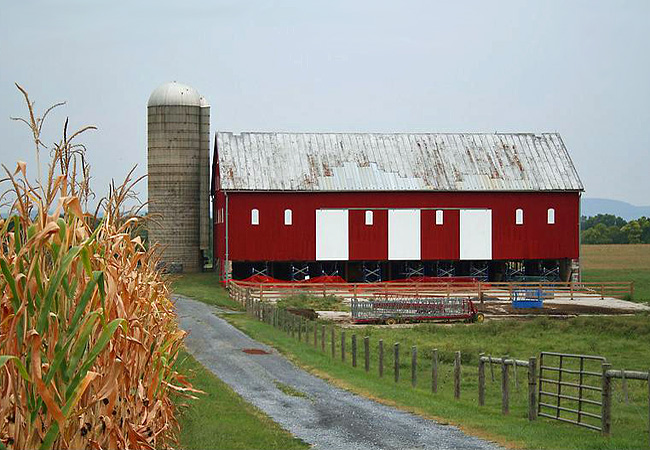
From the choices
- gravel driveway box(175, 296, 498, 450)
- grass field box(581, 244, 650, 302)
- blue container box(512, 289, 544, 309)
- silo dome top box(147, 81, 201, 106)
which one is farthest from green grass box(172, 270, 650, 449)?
silo dome top box(147, 81, 201, 106)

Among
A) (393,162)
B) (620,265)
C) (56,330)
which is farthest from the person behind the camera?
(620,265)

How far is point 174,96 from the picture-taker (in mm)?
50781

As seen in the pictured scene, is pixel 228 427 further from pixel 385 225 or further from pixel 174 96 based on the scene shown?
pixel 174 96

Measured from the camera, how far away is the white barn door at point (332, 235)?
4428 centimetres

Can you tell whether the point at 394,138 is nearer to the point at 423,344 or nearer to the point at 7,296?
the point at 423,344

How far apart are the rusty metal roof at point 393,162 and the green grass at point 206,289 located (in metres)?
4.69

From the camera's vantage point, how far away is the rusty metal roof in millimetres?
44688

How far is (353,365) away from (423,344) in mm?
5457

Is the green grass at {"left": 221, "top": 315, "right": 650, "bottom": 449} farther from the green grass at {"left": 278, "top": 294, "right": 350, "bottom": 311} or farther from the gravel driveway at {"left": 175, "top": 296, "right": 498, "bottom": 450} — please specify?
the green grass at {"left": 278, "top": 294, "right": 350, "bottom": 311}

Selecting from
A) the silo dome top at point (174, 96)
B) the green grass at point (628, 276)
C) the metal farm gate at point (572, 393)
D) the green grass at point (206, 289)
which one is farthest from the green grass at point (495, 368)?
the silo dome top at point (174, 96)

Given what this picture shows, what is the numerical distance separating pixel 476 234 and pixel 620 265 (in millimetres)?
31052

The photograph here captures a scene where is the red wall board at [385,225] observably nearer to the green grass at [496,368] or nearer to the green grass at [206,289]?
the green grass at [206,289]

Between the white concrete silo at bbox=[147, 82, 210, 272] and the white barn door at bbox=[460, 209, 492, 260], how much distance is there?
13389 mm

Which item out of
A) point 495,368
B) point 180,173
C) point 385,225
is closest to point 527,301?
point 385,225
